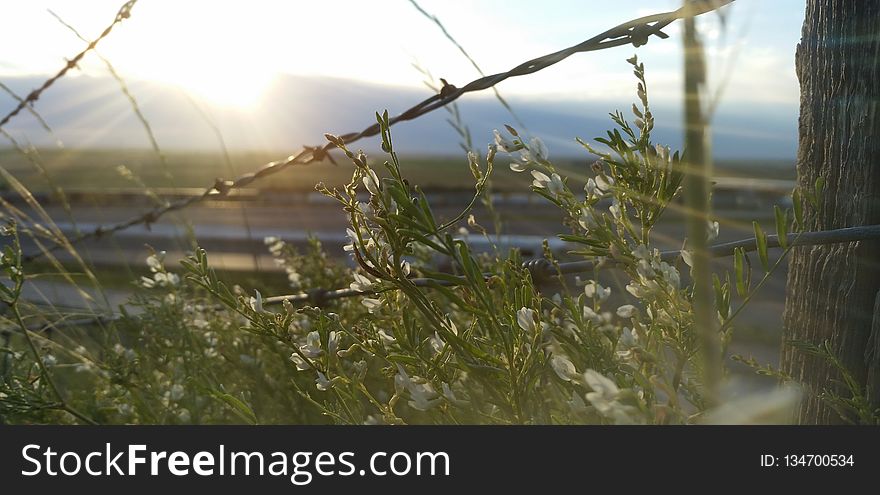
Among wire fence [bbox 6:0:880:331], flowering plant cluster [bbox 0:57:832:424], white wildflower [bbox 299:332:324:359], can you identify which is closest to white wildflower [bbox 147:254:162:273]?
wire fence [bbox 6:0:880:331]

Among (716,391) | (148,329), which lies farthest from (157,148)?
(716,391)

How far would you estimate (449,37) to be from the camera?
85.3 inches

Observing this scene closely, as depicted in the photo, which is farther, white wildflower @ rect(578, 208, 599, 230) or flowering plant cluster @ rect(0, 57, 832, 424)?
white wildflower @ rect(578, 208, 599, 230)

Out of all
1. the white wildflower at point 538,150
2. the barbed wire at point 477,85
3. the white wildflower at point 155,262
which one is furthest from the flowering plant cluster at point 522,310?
the white wildflower at point 155,262

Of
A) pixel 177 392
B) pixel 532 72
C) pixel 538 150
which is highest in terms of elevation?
pixel 532 72

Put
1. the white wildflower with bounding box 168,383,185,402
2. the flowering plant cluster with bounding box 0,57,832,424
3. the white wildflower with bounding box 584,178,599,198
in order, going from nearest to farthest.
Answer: the flowering plant cluster with bounding box 0,57,832,424 → the white wildflower with bounding box 584,178,599,198 → the white wildflower with bounding box 168,383,185,402

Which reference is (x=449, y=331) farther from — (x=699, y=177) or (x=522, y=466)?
(x=699, y=177)

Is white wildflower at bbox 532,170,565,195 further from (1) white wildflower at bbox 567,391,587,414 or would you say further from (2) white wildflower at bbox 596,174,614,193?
(1) white wildflower at bbox 567,391,587,414

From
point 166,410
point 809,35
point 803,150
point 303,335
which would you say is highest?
point 809,35

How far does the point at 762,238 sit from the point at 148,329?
2165 mm

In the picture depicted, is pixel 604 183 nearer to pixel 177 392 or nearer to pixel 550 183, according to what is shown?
pixel 550 183

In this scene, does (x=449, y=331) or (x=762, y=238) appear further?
(x=449, y=331)

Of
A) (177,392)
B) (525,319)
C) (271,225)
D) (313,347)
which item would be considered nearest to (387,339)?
(313,347)

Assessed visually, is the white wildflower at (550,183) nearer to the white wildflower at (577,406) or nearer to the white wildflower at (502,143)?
the white wildflower at (502,143)
